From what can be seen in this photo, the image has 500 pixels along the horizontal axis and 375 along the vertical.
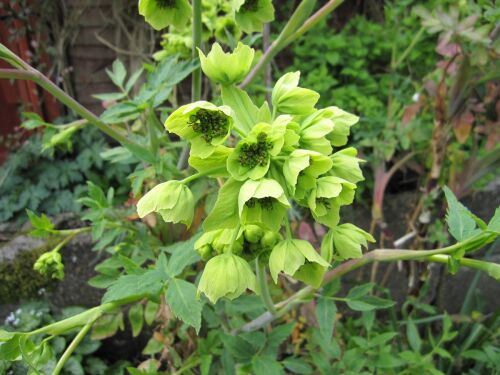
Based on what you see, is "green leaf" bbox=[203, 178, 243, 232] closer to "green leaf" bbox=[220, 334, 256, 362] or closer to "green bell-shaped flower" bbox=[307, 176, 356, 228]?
"green bell-shaped flower" bbox=[307, 176, 356, 228]

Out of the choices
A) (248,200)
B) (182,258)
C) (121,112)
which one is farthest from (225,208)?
(121,112)

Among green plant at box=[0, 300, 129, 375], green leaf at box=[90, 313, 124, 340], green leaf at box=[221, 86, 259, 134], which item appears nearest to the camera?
green leaf at box=[221, 86, 259, 134]

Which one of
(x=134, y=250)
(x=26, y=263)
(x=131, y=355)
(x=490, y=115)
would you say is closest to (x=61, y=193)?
(x=26, y=263)

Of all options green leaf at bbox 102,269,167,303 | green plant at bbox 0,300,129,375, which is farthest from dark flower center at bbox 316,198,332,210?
green plant at bbox 0,300,129,375

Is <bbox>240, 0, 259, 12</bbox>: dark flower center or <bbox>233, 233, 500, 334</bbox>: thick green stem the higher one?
<bbox>240, 0, 259, 12</bbox>: dark flower center

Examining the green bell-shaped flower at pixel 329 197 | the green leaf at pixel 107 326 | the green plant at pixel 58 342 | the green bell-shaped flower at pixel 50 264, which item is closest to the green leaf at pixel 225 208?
the green bell-shaped flower at pixel 329 197

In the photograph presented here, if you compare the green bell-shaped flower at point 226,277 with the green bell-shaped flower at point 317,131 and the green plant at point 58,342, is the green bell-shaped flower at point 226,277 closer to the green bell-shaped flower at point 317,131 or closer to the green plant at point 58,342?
the green bell-shaped flower at point 317,131

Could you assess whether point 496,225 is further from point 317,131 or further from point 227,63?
point 227,63
